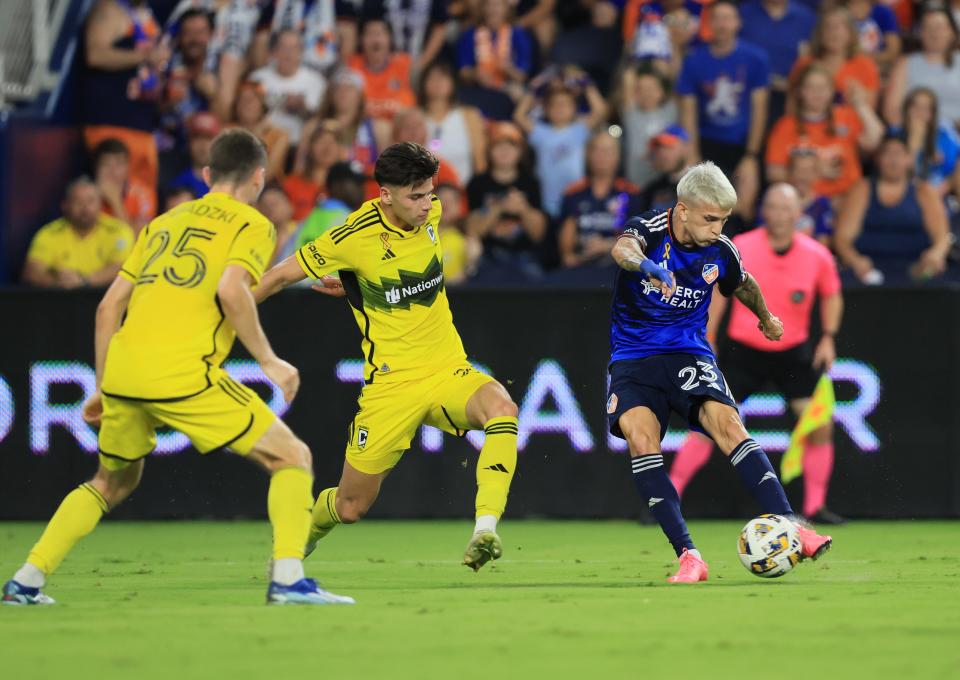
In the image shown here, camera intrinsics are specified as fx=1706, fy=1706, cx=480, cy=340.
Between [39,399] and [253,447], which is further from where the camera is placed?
[39,399]

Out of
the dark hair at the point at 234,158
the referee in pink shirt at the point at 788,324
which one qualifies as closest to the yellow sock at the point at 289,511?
the dark hair at the point at 234,158

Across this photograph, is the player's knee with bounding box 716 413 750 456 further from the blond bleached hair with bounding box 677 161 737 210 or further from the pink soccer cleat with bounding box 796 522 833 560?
the blond bleached hair with bounding box 677 161 737 210

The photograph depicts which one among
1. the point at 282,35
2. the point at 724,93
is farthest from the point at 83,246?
the point at 724,93

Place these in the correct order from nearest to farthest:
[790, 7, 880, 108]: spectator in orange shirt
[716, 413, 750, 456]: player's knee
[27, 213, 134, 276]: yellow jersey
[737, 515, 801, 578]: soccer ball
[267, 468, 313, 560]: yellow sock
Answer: [267, 468, 313, 560]: yellow sock → [737, 515, 801, 578]: soccer ball → [716, 413, 750, 456]: player's knee → [27, 213, 134, 276]: yellow jersey → [790, 7, 880, 108]: spectator in orange shirt

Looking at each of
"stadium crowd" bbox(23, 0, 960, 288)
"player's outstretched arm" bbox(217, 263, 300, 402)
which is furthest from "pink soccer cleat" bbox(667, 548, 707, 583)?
"stadium crowd" bbox(23, 0, 960, 288)

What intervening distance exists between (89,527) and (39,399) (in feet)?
19.1

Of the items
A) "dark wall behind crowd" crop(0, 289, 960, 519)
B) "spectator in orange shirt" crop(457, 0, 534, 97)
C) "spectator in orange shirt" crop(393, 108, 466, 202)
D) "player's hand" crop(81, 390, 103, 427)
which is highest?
"spectator in orange shirt" crop(457, 0, 534, 97)

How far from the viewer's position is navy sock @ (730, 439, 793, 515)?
8.36 m

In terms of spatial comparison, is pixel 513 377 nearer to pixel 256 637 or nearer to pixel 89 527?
pixel 89 527

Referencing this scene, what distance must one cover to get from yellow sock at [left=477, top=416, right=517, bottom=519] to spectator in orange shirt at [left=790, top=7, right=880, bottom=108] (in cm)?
758

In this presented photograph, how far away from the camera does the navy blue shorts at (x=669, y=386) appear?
858 centimetres

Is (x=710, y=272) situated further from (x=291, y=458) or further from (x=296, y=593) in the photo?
(x=296, y=593)

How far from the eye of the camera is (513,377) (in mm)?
12875

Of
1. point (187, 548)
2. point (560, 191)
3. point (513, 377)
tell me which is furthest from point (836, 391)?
point (187, 548)
